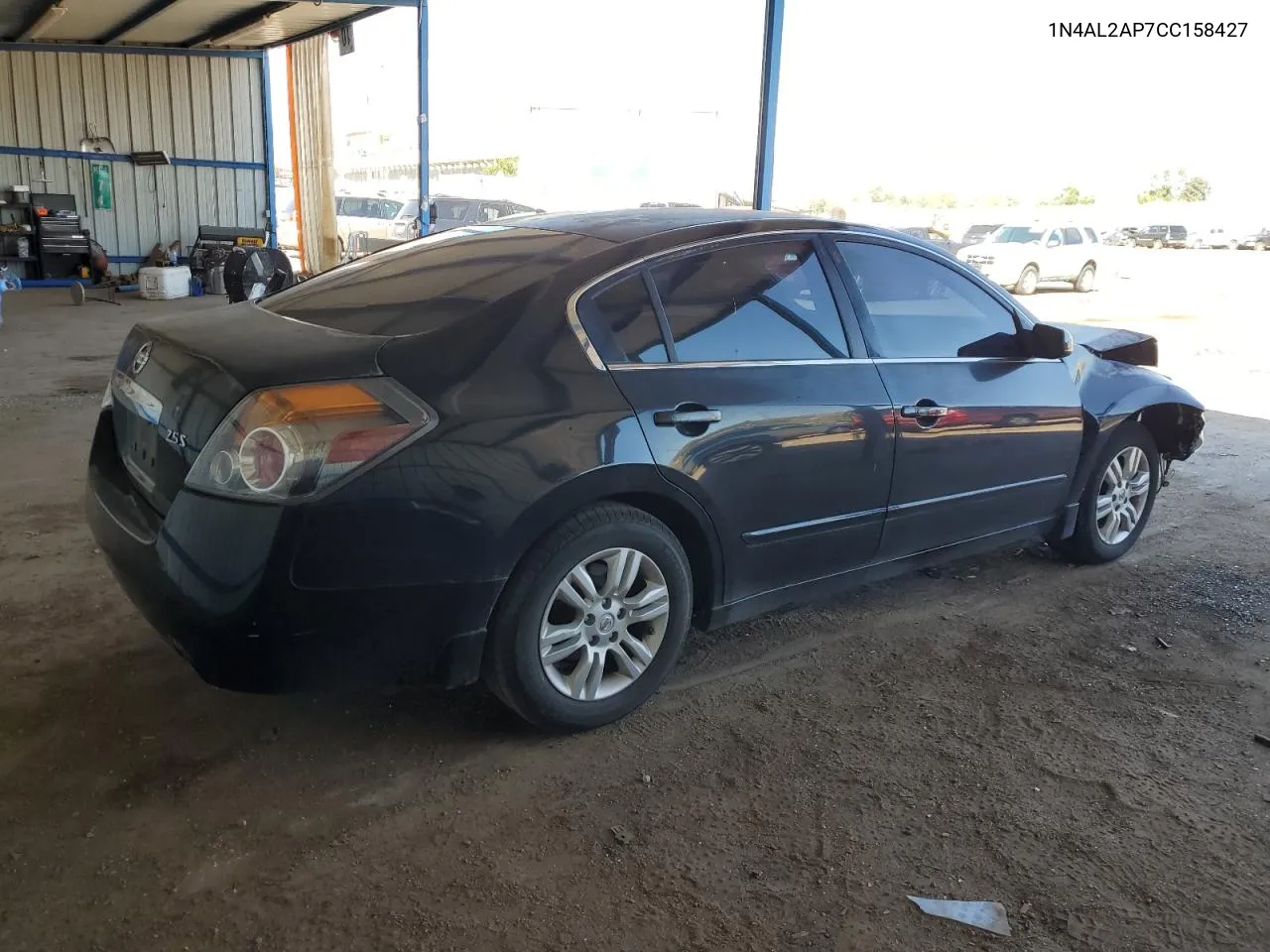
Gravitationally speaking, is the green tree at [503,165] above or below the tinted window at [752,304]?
above

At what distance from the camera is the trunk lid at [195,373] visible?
263cm

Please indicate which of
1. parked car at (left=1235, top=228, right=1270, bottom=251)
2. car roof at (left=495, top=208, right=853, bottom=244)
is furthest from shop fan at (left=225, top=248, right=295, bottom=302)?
parked car at (left=1235, top=228, right=1270, bottom=251)

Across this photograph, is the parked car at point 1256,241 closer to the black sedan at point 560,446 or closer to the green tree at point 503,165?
the green tree at point 503,165

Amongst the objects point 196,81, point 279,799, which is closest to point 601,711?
point 279,799

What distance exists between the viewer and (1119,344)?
4.91m

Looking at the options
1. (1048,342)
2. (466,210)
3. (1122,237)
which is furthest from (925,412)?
(1122,237)

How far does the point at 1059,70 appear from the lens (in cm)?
4325

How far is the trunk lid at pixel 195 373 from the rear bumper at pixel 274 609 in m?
0.16

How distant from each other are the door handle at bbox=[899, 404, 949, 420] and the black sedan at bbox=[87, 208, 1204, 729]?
0.01m

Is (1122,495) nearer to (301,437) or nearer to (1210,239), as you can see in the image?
(301,437)

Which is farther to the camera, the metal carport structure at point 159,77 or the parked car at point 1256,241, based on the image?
the parked car at point 1256,241

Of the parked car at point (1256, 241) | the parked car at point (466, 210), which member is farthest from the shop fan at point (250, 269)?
the parked car at point (1256, 241)

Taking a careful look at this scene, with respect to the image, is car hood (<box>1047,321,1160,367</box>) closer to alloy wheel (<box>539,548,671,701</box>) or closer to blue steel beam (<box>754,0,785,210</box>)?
alloy wheel (<box>539,548,671,701</box>)

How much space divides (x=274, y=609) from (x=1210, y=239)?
41.1 m
